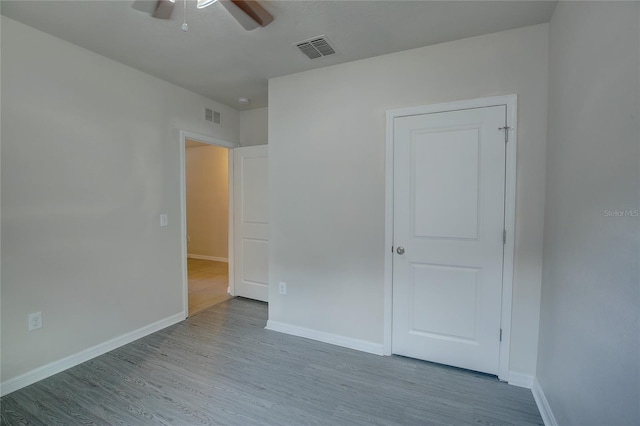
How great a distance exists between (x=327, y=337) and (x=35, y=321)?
2243 millimetres

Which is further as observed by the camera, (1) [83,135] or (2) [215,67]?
(2) [215,67]

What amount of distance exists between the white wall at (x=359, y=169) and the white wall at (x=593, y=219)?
0.16 metres

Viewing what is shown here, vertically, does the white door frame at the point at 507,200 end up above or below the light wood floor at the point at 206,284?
above

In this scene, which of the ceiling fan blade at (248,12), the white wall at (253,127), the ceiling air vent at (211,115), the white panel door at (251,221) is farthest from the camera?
the white wall at (253,127)

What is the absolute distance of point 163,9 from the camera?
5.47 ft

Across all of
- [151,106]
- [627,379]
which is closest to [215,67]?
[151,106]

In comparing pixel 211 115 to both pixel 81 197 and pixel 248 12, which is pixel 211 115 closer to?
pixel 81 197

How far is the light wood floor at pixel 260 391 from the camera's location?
1711 mm

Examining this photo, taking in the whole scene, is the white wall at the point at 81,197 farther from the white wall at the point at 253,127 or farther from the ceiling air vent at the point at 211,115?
the white wall at the point at 253,127

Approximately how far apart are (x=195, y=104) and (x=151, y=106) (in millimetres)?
542

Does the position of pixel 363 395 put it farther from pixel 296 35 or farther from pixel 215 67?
pixel 215 67

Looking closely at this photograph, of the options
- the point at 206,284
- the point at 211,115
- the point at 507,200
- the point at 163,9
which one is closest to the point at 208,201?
the point at 206,284

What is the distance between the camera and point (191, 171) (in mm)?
6379

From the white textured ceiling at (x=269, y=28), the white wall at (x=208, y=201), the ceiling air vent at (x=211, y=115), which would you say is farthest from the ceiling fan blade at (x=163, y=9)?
the white wall at (x=208, y=201)
